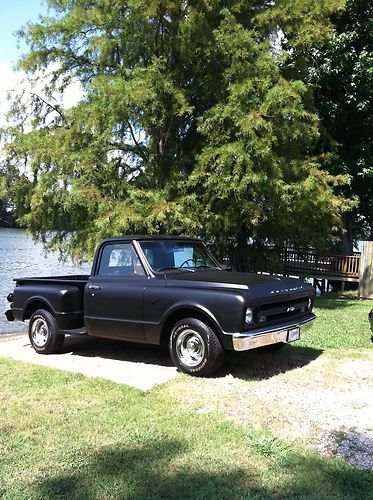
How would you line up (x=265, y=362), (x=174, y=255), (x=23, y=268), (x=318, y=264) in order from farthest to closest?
(x=23, y=268), (x=318, y=264), (x=174, y=255), (x=265, y=362)

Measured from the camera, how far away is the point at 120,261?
24.5 ft

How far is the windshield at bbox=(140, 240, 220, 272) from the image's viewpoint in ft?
23.6

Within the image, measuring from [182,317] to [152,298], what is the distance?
463 mm

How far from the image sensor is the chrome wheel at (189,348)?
6.31 meters

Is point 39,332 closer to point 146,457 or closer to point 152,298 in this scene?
point 152,298

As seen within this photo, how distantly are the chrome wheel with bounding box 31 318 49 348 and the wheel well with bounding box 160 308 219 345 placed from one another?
7.12 feet

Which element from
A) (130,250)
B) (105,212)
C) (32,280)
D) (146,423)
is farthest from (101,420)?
(105,212)

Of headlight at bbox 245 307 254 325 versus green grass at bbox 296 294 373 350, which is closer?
headlight at bbox 245 307 254 325

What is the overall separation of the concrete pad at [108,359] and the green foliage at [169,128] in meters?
4.45

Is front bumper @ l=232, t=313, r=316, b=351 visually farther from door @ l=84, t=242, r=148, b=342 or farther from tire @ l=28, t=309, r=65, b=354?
tire @ l=28, t=309, r=65, b=354

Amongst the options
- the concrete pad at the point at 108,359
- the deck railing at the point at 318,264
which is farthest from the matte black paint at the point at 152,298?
the deck railing at the point at 318,264

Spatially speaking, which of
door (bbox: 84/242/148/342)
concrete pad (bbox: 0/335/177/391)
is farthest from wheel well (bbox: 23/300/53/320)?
door (bbox: 84/242/148/342)

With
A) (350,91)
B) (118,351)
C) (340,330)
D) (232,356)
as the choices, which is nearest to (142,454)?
(232,356)

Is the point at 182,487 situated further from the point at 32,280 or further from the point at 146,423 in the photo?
the point at 32,280
